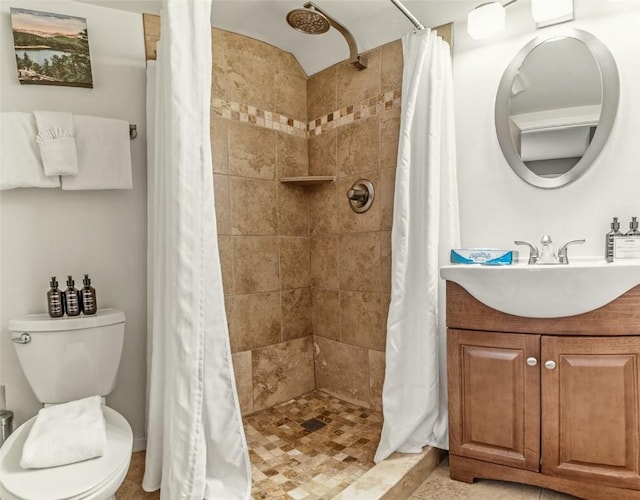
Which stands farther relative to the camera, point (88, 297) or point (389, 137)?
point (389, 137)

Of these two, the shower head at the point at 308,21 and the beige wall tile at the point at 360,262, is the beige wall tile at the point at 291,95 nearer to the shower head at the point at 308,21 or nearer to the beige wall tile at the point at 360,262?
the shower head at the point at 308,21

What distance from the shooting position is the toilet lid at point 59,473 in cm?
98

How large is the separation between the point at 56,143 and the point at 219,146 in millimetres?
730

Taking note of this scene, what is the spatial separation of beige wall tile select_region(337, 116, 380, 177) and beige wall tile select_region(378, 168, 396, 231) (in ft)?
0.28

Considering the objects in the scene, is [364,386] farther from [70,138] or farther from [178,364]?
[70,138]

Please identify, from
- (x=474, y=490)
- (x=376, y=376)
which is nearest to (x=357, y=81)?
(x=376, y=376)

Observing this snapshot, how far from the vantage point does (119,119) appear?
5.78 feet

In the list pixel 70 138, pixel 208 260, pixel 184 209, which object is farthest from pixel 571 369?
pixel 70 138

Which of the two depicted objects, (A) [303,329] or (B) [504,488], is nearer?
(B) [504,488]

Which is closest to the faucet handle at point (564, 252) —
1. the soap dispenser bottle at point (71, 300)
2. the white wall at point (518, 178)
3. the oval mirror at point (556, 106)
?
the white wall at point (518, 178)

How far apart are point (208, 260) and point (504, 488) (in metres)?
1.41

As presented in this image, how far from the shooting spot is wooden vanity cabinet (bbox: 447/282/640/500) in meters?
1.24

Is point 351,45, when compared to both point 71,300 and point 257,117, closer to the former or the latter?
point 257,117

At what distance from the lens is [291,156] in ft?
7.66
